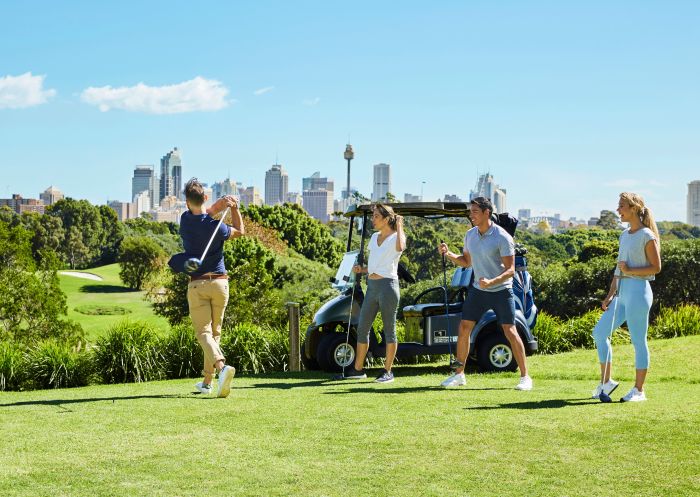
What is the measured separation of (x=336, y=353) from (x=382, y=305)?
1.63m

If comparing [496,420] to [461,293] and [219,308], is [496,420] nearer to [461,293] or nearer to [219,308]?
[219,308]

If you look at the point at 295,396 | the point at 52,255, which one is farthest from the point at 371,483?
the point at 52,255

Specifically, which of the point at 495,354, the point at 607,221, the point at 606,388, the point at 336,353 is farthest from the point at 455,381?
the point at 607,221

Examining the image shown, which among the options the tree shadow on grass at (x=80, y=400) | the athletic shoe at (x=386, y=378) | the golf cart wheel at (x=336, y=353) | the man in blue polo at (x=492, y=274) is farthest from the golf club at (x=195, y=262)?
the golf cart wheel at (x=336, y=353)

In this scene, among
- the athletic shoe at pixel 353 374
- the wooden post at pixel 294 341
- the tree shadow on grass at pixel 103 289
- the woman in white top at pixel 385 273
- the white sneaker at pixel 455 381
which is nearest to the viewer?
the white sneaker at pixel 455 381

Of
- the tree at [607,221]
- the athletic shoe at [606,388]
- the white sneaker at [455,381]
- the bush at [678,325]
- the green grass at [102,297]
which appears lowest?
the green grass at [102,297]

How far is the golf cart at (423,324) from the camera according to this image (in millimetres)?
10438

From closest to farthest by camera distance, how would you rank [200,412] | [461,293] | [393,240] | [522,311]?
[200,412] → [393,240] → [522,311] → [461,293]

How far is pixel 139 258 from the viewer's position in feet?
264

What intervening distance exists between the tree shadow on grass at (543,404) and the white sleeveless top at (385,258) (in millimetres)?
1970

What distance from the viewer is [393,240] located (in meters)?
9.12

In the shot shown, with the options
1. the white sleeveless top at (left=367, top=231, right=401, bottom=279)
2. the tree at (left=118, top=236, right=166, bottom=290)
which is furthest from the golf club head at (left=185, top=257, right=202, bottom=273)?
the tree at (left=118, top=236, right=166, bottom=290)

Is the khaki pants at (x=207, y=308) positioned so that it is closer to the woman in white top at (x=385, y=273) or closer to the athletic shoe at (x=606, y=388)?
the woman in white top at (x=385, y=273)

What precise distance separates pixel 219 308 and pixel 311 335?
2.61 meters
